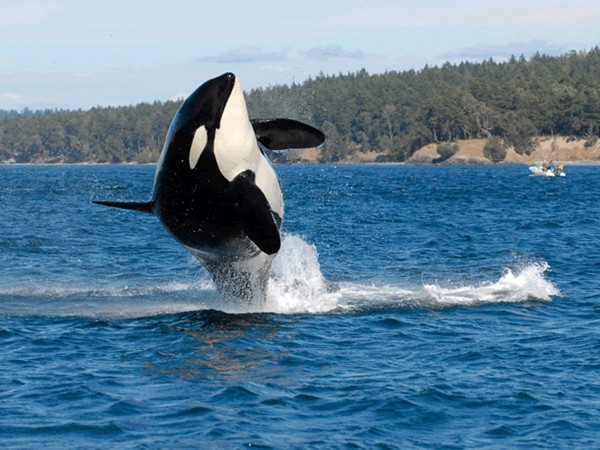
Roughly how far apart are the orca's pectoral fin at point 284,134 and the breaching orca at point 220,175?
15 mm

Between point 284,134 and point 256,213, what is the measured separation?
1.98m

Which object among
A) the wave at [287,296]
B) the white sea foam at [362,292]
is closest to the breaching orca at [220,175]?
the wave at [287,296]

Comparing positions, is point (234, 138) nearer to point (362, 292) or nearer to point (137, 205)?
point (137, 205)

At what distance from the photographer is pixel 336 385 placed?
42.4 ft

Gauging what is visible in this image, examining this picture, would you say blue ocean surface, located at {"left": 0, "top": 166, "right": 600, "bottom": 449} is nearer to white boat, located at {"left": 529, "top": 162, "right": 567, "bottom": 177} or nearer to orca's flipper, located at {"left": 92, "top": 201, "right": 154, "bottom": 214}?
orca's flipper, located at {"left": 92, "top": 201, "right": 154, "bottom": 214}

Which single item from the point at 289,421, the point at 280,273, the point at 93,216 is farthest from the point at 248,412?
the point at 93,216

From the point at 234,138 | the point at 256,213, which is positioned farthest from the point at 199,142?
the point at 256,213

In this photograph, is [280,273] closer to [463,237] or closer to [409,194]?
[463,237]

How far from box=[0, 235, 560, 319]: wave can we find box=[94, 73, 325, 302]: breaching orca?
2.81m

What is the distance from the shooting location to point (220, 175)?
1443 cm

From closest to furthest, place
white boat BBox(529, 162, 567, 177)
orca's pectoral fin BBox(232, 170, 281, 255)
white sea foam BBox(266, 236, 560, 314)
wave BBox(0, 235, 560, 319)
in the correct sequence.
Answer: orca's pectoral fin BBox(232, 170, 281, 255) < wave BBox(0, 235, 560, 319) < white sea foam BBox(266, 236, 560, 314) < white boat BBox(529, 162, 567, 177)

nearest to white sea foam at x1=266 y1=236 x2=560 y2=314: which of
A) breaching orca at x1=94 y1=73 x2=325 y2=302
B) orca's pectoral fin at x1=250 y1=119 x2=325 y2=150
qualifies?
breaching orca at x1=94 y1=73 x2=325 y2=302

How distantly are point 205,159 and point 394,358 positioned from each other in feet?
12.6

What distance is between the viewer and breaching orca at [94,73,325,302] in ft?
46.5
